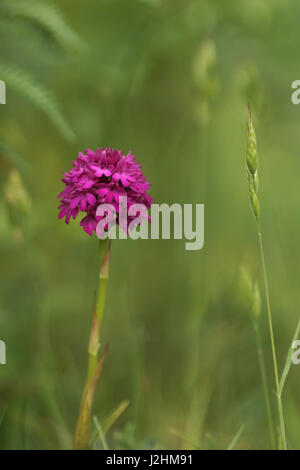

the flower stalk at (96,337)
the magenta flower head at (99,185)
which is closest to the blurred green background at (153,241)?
the flower stalk at (96,337)

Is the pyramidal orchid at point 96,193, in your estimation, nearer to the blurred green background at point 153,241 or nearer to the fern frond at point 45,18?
the blurred green background at point 153,241

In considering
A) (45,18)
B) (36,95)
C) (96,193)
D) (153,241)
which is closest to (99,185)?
(96,193)

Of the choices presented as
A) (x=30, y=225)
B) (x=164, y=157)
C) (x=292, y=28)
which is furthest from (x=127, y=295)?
(x=292, y=28)

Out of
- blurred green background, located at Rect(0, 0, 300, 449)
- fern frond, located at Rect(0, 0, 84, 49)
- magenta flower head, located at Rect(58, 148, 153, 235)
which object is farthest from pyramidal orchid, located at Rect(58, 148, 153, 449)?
fern frond, located at Rect(0, 0, 84, 49)

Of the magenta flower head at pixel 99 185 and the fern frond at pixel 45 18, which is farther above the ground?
the fern frond at pixel 45 18

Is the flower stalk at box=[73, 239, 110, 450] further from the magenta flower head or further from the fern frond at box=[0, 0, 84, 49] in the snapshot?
the fern frond at box=[0, 0, 84, 49]

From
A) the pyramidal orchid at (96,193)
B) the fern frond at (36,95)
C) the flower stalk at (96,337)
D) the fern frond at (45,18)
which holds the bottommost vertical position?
the flower stalk at (96,337)
